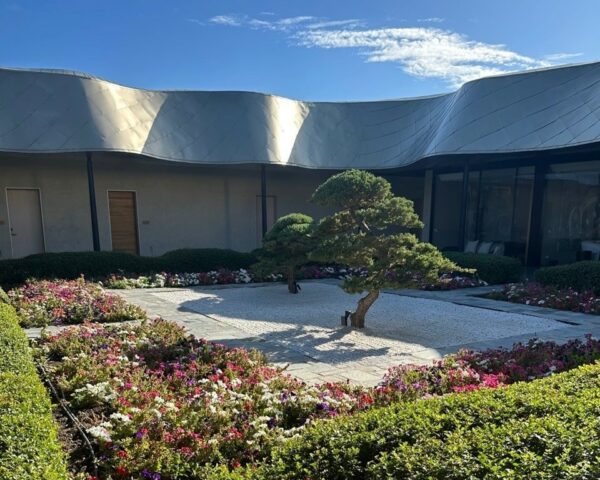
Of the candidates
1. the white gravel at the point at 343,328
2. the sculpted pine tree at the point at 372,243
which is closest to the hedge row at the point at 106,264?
the white gravel at the point at 343,328

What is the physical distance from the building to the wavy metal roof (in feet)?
0.12

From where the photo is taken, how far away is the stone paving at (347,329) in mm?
4645

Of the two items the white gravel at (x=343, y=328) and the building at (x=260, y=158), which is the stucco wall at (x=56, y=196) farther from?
the white gravel at (x=343, y=328)

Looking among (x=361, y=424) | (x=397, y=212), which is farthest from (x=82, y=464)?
(x=397, y=212)

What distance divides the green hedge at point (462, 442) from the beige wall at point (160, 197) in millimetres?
11371

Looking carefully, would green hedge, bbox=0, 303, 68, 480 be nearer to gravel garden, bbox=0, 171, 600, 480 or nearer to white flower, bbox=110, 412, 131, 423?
gravel garden, bbox=0, 171, 600, 480

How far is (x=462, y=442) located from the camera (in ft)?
5.82

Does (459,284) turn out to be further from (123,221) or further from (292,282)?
(123,221)

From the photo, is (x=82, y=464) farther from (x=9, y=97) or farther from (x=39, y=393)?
(x=9, y=97)

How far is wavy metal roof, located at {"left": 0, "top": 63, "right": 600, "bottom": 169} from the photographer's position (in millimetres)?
10016

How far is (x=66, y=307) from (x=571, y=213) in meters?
12.3

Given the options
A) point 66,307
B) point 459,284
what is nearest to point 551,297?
point 459,284

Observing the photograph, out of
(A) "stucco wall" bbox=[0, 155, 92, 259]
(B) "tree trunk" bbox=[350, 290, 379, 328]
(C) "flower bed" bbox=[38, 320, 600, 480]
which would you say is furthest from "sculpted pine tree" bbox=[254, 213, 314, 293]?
(A) "stucco wall" bbox=[0, 155, 92, 259]

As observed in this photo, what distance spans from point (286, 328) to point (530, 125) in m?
8.39
